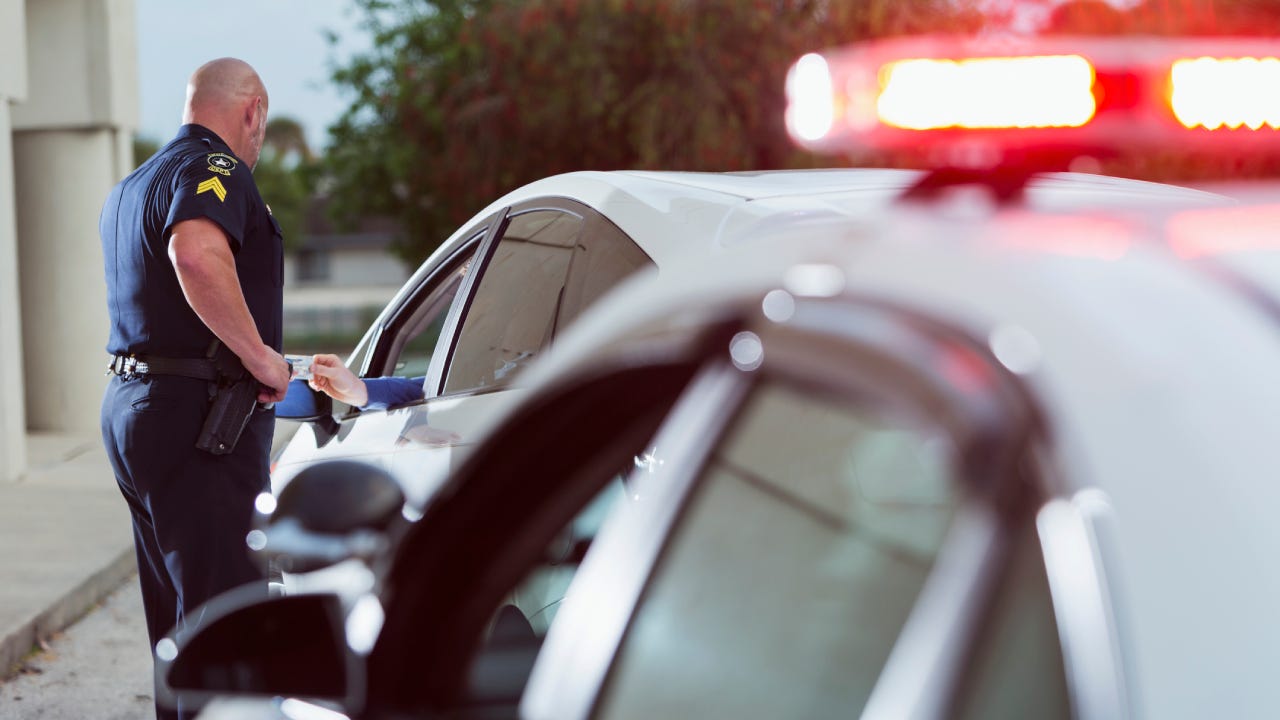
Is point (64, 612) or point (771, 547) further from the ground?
point (771, 547)

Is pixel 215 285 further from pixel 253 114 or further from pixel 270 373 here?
pixel 253 114

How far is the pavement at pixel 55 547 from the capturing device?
5746 millimetres

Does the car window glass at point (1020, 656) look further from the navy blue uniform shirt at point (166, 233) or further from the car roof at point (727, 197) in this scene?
the navy blue uniform shirt at point (166, 233)

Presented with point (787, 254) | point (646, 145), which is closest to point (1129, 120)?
point (787, 254)

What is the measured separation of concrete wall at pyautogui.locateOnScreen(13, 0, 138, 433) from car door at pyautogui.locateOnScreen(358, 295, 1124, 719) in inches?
473

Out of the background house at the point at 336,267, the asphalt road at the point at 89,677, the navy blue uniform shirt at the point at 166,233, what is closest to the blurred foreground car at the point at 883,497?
the navy blue uniform shirt at the point at 166,233

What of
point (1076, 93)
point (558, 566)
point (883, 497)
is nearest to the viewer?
point (1076, 93)

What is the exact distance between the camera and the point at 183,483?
3.55 metres

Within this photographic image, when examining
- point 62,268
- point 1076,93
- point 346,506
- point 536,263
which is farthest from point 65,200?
point 1076,93

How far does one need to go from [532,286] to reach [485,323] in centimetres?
22

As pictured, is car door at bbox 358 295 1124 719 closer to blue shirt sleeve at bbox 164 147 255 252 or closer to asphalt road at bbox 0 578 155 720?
blue shirt sleeve at bbox 164 147 255 252

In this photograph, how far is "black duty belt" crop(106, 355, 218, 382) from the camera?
11.6 ft

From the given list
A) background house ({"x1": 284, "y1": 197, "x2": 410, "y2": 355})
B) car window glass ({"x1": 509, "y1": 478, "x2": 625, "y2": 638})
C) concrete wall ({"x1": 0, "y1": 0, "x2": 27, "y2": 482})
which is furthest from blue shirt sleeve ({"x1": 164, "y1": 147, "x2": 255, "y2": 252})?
background house ({"x1": 284, "y1": 197, "x2": 410, "y2": 355})

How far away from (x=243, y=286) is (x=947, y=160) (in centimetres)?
285
